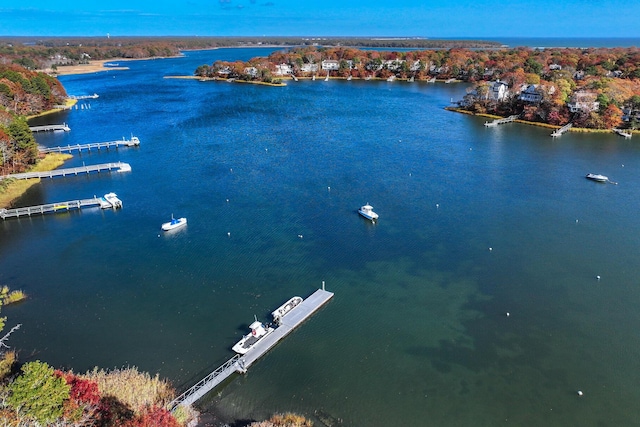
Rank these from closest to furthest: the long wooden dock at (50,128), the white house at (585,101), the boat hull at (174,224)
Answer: the boat hull at (174,224) → the white house at (585,101) → the long wooden dock at (50,128)

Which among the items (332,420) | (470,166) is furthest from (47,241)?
(470,166)

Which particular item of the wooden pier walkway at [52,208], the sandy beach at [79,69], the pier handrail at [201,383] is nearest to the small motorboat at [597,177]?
the pier handrail at [201,383]

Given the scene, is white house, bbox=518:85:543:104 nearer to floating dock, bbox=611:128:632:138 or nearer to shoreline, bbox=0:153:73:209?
floating dock, bbox=611:128:632:138

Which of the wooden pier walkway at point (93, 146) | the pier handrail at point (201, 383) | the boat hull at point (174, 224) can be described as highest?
the wooden pier walkway at point (93, 146)

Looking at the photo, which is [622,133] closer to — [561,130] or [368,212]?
[561,130]

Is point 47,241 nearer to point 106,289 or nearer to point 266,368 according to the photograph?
point 106,289

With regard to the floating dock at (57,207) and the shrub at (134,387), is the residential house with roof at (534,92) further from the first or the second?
the shrub at (134,387)
